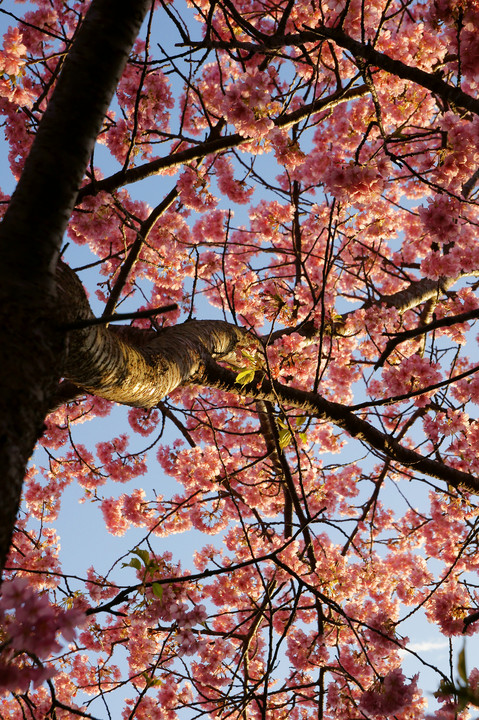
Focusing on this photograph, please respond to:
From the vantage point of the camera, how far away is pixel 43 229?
105 cm

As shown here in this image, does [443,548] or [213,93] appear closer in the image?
[213,93]

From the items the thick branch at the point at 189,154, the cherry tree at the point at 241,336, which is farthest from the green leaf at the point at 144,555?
the thick branch at the point at 189,154

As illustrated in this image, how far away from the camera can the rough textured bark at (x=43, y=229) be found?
0.88 meters

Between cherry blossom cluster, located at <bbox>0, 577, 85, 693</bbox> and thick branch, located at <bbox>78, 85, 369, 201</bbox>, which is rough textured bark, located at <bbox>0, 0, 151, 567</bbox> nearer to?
cherry blossom cluster, located at <bbox>0, 577, 85, 693</bbox>

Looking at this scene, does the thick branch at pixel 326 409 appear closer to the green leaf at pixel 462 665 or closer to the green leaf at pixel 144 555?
the green leaf at pixel 144 555

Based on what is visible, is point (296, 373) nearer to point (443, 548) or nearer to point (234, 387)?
point (234, 387)

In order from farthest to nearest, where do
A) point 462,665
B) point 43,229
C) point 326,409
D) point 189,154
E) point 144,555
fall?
point 326,409, point 189,154, point 144,555, point 43,229, point 462,665

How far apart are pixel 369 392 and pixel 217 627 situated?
3.49m

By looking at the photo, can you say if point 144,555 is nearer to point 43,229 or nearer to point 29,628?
point 29,628

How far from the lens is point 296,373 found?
5.15m

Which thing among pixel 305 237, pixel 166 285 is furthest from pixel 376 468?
pixel 166 285

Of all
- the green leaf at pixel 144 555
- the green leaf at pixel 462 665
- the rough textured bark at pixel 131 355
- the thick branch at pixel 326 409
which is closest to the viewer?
the green leaf at pixel 462 665

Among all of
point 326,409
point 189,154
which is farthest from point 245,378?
point 189,154

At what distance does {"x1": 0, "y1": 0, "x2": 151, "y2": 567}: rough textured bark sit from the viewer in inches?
34.7
